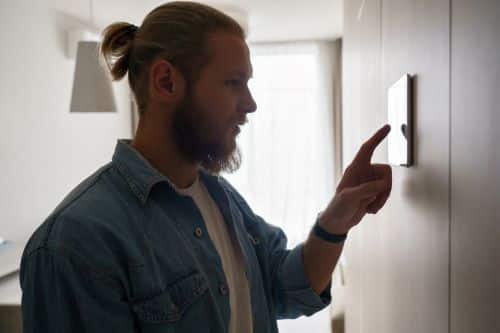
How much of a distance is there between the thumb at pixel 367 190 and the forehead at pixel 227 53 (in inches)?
11.8

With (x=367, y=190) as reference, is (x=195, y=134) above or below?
above

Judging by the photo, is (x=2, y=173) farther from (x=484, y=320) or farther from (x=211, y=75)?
(x=484, y=320)

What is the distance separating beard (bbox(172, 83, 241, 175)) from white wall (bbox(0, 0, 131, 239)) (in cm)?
201

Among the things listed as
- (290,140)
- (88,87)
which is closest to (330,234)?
(88,87)

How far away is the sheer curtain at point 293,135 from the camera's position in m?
3.94

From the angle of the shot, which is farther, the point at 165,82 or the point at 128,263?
the point at 165,82

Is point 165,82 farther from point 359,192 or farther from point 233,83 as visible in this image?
point 359,192

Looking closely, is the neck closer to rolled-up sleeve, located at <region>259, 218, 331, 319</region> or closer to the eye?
the eye

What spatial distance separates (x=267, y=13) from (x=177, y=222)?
2684 mm

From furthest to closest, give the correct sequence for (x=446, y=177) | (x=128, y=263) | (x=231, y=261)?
(x=231, y=261) → (x=128, y=263) → (x=446, y=177)

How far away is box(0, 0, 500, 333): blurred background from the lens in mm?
433

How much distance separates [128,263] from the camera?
2.05 feet

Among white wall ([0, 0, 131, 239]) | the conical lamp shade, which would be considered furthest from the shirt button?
white wall ([0, 0, 131, 239])

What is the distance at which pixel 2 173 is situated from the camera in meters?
2.37
